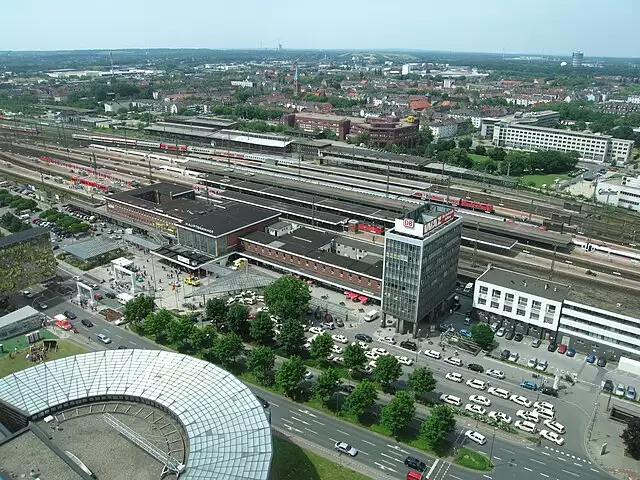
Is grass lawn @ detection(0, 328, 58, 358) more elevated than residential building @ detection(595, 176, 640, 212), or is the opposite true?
residential building @ detection(595, 176, 640, 212)

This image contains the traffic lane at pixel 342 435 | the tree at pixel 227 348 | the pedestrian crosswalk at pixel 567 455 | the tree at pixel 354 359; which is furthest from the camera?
the tree at pixel 227 348

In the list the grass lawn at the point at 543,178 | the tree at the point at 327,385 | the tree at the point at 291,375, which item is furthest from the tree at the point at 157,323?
the grass lawn at the point at 543,178

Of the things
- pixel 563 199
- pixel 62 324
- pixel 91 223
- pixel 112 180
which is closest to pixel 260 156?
pixel 112 180

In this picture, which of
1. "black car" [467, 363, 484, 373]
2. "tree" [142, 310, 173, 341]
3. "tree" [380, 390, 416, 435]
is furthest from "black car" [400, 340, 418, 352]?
"tree" [142, 310, 173, 341]

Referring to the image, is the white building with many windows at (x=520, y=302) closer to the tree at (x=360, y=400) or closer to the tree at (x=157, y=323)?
the tree at (x=360, y=400)

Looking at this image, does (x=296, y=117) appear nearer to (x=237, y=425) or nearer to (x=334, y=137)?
(x=334, y=137)

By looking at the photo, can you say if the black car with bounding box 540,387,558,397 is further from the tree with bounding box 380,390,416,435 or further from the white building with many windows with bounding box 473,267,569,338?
the tree with bounding box 380,390,416,435
